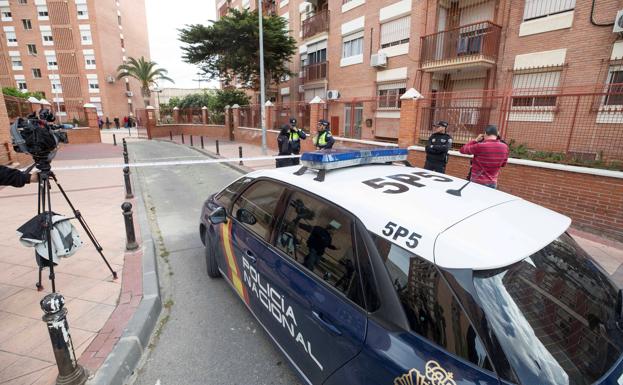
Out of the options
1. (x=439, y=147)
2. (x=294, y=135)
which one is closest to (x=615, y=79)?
(x=439, y=147)

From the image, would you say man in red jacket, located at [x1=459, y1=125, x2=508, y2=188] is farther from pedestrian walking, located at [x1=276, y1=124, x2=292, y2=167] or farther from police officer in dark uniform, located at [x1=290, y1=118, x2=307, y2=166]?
pedestrian walking, located at [x1=276, y1=124, x2=292, y2=167]

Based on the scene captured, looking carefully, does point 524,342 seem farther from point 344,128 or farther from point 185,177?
point 344,128

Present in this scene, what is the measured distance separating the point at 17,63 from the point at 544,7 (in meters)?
59.8

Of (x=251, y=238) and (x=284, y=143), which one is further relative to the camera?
(x=284, y=143)

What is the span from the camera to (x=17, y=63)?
1708 inches

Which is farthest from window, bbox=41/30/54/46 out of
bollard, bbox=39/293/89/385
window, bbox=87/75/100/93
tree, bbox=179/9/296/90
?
bollard, bbox=39/293/89/385

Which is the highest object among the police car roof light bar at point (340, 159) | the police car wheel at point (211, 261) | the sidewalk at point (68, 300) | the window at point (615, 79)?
the window at point (615, 79)

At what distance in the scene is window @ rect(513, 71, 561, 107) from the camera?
32.8ft

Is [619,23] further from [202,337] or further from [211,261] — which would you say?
[202,337]

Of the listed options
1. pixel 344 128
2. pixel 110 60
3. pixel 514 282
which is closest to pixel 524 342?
pixel 514 282

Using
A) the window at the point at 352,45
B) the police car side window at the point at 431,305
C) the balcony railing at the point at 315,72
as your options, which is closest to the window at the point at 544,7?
the window at the point at 352,45

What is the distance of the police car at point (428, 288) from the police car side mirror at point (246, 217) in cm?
40

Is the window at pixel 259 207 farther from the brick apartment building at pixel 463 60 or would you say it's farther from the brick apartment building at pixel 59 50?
the brick apartment building at pixel 59 50

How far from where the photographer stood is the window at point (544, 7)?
32.8ft
